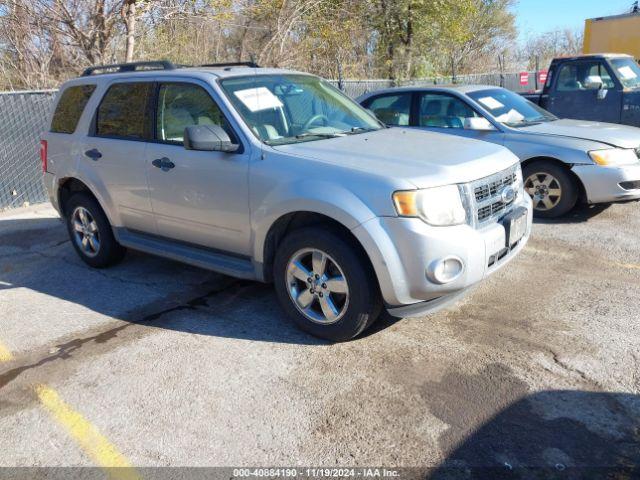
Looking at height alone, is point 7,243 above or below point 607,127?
below

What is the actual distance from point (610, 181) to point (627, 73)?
4419 mm

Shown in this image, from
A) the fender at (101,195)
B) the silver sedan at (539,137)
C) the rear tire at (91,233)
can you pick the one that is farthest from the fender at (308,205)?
the silver sedan at (539,137)

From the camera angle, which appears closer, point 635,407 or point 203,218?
point 635,407

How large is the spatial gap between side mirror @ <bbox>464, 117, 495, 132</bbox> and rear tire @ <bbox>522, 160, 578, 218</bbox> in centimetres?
67

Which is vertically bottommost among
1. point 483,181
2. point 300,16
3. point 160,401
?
point 160,401

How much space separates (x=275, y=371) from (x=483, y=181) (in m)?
1.84

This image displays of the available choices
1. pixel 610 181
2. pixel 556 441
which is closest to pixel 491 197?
pixel 556 441

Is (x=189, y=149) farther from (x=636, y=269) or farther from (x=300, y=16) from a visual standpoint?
(x=300, y=16)

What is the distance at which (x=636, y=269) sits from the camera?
5.02 metres

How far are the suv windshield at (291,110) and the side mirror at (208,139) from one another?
22 cm

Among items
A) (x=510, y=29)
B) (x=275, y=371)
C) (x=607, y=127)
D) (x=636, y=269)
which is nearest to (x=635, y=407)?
(x=275, y=371)

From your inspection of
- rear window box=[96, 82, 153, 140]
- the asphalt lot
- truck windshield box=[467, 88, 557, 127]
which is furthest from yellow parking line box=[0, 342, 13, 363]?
truck windshield box=[467, 88, 557, 127]

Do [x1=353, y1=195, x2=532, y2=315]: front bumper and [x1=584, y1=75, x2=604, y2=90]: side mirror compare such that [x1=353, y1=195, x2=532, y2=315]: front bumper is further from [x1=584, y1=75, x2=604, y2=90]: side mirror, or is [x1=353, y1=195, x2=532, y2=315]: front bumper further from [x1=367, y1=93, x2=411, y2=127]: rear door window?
[x1=584, y1=75, x2=604, y2=90]: side mirror

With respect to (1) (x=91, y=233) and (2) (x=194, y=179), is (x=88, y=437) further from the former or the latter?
(1) (x=91, y=233)
